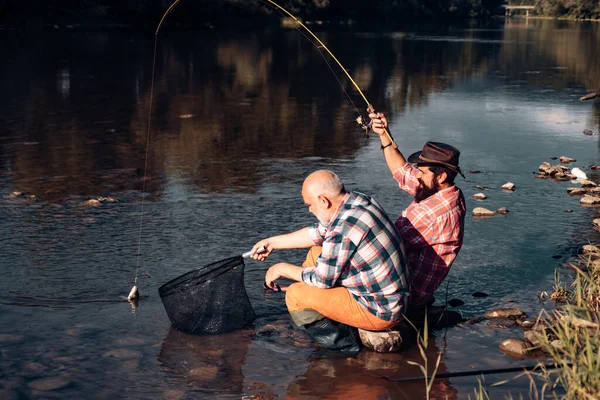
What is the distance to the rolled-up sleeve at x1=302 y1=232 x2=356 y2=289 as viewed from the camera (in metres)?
4.85

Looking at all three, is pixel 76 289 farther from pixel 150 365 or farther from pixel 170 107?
pixel 170 107

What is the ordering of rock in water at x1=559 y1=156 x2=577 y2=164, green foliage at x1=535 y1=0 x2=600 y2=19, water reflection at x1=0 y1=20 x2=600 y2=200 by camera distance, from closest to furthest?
water reflection at x1=0 y1=20 x2=600 y2=200 → rock in water at x1=559 y1=156 x2=577 y2=164 → green foliage at x1=535 y1=0 x2=600 y2=19

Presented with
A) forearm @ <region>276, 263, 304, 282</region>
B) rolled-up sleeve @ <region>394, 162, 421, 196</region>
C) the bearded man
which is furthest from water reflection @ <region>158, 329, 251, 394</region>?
rolled-up sleeve @ <region>394, 162, 421, 196</region>

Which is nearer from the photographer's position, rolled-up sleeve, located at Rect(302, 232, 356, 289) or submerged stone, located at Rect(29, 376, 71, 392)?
submerged stone, located at Rect(29, 376, 71, 392)

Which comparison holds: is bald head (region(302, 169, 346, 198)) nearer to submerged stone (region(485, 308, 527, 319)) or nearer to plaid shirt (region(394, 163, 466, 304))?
plaid shirt (region(394, 163, 466, 304))

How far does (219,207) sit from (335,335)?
3585mm

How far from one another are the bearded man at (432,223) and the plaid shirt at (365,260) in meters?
0.39

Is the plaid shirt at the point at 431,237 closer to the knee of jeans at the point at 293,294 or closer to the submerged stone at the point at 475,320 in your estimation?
the submerged stone at the point at 475,320

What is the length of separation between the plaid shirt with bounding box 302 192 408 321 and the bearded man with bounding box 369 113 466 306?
15.4 inches

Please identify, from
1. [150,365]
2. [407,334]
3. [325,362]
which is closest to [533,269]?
[407,334]

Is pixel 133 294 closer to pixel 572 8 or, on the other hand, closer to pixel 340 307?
pixel 340 307

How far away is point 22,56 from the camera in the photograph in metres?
25.0

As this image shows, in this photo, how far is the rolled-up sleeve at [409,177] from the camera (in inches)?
219

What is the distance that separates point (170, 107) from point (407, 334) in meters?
10.9
